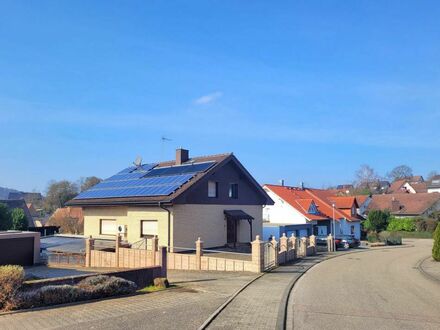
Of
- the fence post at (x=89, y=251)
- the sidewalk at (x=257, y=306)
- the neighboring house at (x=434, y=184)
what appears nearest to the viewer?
the sidewalk at (x=257, y=306)

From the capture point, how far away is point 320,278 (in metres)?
18.1

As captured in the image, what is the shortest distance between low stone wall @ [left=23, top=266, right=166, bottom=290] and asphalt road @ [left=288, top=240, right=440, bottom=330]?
4.64 m

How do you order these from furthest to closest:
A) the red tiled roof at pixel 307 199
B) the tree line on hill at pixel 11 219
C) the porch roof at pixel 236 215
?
the red tiled roof at pixel 307 199, the tree line on hill at pixel 11 219, the porch roof at pixel 236 215

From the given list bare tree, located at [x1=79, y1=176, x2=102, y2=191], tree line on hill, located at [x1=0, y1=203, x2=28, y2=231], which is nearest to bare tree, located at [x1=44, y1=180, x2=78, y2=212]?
bare tree, located at [x1=79, y1=176, x2=102, y2=191]

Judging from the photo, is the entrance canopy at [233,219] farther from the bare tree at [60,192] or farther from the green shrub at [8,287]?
the bare tree at [60,192]

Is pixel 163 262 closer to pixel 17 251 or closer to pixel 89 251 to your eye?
pixel 89 251

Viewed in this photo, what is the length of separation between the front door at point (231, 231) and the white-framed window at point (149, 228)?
489cm

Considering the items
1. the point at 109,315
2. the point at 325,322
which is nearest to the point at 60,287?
the point at 109,315

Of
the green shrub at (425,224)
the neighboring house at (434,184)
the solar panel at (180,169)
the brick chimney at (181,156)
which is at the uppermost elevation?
the neighboring house at (434,184)

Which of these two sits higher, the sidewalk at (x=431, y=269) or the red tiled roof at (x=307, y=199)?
the red tiled roof at (x=307, y=199)

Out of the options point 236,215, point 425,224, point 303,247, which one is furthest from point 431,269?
point 425,224

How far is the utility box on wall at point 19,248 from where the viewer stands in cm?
2287

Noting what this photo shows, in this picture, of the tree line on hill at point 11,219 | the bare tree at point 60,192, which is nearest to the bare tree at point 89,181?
the bare tree at point 60,192

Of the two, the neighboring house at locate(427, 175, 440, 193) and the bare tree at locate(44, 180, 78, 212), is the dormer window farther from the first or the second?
the neighboring house at locate(427, 175, 440, 193)
